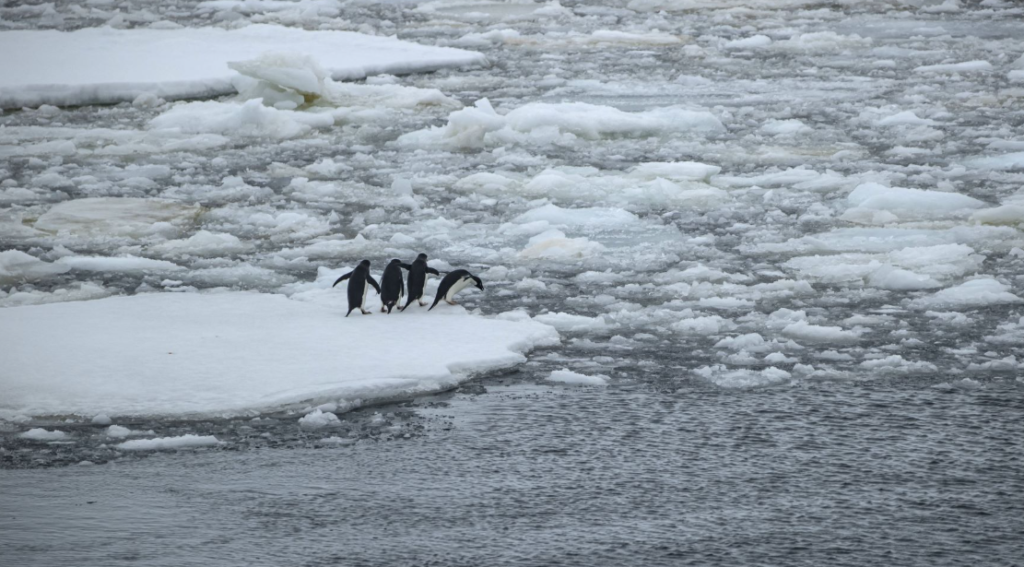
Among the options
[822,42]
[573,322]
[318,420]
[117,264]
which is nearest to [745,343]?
[573,322]

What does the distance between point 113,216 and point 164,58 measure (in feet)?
24.4

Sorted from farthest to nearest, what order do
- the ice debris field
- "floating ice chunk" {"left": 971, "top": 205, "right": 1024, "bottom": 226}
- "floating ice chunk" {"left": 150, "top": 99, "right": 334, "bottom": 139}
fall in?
1. "floating ice chunk" {"left": 150, "top": 99, "right": 334, "bottom": 139}
2. "floating ice chunk" {"left": 971, "top": 205, "right": 1024, "bottom": 226}
3. the ice debris field

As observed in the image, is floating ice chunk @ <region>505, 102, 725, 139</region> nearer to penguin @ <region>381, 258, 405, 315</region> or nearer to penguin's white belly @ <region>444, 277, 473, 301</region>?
penguin's white belly @ <region>444, 277, 473, 301</region>

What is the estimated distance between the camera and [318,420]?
480 cm

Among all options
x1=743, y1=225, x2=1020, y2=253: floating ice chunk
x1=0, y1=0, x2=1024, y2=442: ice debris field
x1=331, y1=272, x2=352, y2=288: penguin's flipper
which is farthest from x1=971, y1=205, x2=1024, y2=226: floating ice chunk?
x1=331, y1=272, x2=352, y2=288: penguin's flipper

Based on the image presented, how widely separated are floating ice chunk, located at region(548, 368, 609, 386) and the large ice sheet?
886 centimetres

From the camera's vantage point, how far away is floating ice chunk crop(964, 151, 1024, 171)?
9.38 metres

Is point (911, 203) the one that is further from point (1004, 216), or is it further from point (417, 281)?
point (417, 281)

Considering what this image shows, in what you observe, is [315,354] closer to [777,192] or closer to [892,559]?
[892,559]

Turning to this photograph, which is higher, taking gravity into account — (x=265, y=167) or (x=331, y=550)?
(x=265, y=167)

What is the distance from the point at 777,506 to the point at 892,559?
1.54 feet

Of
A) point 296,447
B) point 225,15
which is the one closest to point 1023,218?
point 296,447

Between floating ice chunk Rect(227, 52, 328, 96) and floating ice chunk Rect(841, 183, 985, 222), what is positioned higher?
floating ice chunk Rect(227, 52, 328, 96)

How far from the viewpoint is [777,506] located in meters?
4.03
